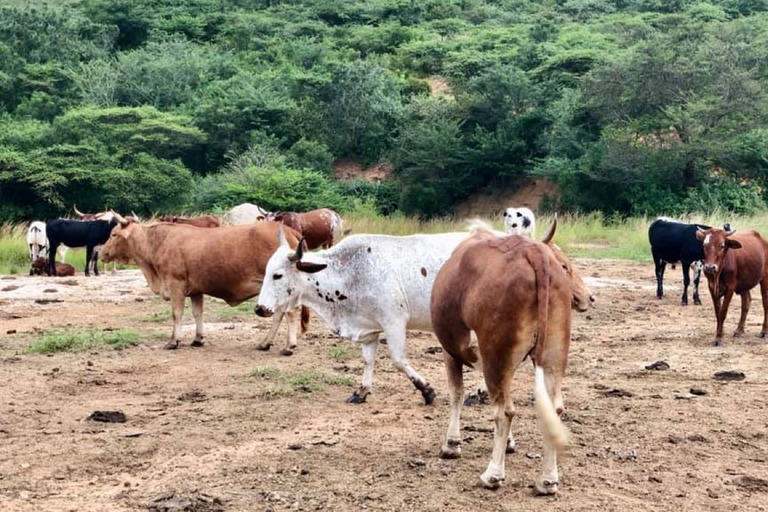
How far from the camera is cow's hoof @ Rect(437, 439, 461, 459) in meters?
6.68

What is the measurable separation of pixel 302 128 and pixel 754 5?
2984 centimetres

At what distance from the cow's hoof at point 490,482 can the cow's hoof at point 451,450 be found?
672 millimetres

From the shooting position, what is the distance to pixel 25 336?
1227 centimetres

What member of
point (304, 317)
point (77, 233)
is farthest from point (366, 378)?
point (77, 233)

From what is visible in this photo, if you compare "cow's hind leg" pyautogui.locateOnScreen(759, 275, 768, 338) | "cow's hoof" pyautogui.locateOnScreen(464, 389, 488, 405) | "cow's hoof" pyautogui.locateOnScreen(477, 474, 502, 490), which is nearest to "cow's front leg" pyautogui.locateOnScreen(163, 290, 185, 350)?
"cow's hoof" pyautogui.locateOnScreen(464, 389, 488, 405)

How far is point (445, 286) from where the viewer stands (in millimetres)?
6445

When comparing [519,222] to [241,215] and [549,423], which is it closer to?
[241,215]

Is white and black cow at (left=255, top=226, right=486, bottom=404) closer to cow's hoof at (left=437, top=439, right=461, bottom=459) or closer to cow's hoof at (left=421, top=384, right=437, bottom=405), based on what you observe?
cow's hoof at (left=421, top=384, right=437, bottom=405)

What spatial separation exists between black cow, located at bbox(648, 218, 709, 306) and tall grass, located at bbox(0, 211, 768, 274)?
5186mm

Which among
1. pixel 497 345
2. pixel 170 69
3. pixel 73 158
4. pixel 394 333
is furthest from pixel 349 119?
pixel 497 345

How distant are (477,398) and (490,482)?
248 cm

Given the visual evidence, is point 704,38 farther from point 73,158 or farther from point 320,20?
point 320,20

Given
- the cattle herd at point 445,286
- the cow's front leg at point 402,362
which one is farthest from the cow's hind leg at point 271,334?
the cow's front leg at point 402,362

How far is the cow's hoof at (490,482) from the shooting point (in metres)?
5.97
